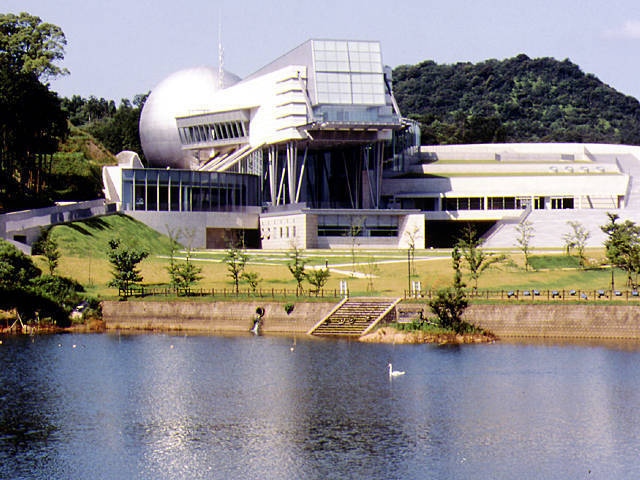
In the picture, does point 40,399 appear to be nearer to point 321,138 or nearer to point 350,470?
point 350,470

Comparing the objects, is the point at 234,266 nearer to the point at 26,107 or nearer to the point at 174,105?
the point at 26,107

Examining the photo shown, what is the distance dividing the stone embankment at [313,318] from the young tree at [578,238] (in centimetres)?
2555

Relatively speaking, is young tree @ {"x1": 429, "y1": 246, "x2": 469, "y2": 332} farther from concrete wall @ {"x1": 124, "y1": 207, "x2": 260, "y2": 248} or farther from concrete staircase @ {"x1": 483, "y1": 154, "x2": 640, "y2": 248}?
concrete wall @ {"x1": 124, "y1": 207, "x2": 260, "y2": 248}

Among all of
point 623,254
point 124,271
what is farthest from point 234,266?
point 623,254

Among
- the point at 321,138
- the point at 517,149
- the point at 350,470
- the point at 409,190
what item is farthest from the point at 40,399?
the point at 517,149

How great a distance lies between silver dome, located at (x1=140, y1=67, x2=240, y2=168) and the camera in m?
177

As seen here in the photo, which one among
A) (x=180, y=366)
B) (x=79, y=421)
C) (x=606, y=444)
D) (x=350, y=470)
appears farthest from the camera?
(x=180, y=366)

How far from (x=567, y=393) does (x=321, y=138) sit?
84.8 metres

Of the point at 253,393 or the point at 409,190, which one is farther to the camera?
the point at 409,190

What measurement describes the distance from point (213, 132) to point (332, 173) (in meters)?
18.1

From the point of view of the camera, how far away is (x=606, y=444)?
2074 inches

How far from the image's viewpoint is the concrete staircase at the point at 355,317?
301 feet

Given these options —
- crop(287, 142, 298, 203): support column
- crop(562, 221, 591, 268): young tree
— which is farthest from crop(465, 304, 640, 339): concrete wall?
crop(287, 142, 298, 203): support column

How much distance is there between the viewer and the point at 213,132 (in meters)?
170
